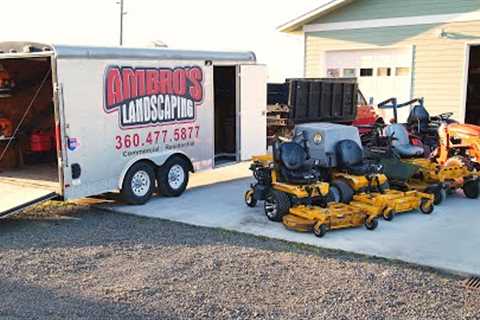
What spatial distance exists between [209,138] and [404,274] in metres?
4.75

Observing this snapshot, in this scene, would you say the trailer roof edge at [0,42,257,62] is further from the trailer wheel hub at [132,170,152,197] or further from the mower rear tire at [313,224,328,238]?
the mower rear tire at [313,224,328,238]

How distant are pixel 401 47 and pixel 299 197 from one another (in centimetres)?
938

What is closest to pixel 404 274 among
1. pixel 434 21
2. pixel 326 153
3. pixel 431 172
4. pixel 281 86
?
pixel 326 153

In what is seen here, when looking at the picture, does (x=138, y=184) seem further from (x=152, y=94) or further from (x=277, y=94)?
(x=277, y=94)

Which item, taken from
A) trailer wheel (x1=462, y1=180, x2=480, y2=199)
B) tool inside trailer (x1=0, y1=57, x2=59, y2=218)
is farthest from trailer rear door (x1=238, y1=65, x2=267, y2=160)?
trailer wheel (x1=462, y1=180, x2=480, y2=199)

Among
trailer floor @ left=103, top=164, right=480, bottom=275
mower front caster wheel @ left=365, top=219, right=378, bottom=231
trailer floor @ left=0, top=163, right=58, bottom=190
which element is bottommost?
trailer floor @ left=103, top=164, right=480, bottom=275

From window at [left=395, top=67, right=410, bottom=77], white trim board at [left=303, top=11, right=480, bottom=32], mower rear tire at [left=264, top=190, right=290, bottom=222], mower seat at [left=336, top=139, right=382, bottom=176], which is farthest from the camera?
window at [left=395, top=67, right=410, bottom=77]

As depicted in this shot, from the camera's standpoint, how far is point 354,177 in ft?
25.7

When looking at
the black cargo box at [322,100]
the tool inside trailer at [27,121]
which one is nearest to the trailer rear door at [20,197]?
the tool inside trailer at [27,121]

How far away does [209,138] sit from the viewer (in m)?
9.44

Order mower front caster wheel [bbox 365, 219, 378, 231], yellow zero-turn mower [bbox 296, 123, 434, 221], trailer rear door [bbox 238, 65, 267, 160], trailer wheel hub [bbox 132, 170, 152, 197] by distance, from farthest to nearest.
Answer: trailer rear door [bbox 238, 65, 267, 160] < trailer wheel hub [bbox 132, 170, 152, 197] < yellow zero-turn mower [bbox 296, 123, 434, 221] < mower front caster wheel [bbox 365, 219, 378, 231]

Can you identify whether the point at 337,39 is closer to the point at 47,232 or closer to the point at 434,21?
the point at 434,21

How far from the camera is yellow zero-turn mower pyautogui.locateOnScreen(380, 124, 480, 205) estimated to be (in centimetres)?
845

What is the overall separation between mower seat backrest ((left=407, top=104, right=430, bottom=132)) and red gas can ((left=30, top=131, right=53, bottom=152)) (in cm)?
669
